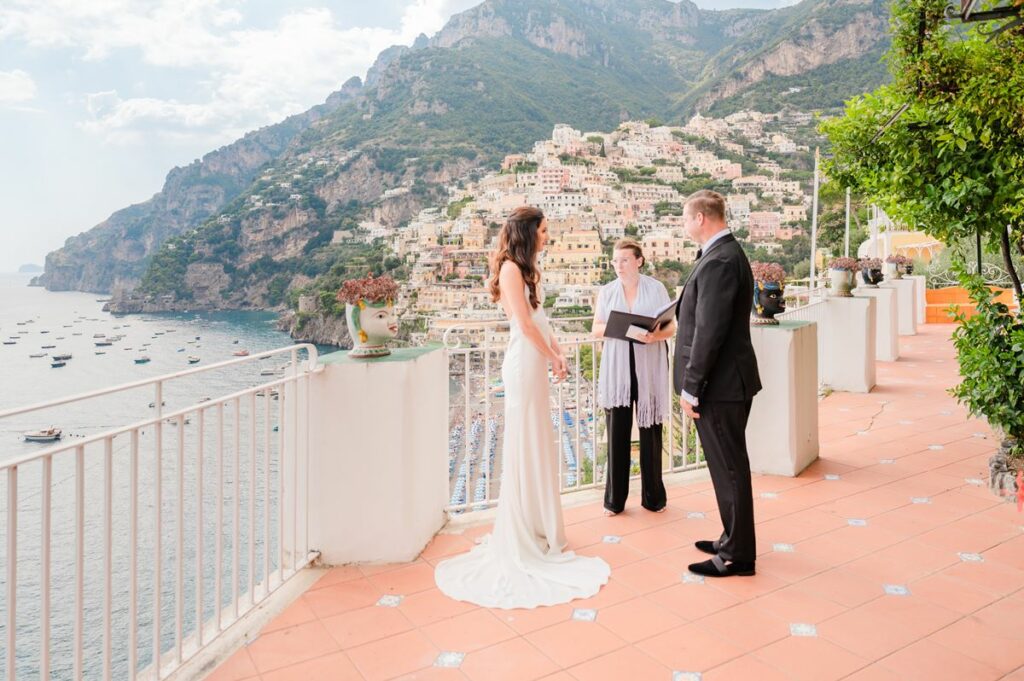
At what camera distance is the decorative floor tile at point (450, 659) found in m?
2.10

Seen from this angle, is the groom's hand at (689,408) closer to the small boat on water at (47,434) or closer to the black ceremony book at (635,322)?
the black ceremony book at (635,322)

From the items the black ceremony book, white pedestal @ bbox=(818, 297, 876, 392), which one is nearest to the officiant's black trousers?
the black ceremony book

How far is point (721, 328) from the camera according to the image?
8.44ft

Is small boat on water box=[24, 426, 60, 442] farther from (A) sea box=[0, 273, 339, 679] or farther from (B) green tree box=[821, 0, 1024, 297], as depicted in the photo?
(B) green tree box=[821, 0, 1024, 297]

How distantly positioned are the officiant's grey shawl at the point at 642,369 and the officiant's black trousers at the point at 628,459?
4cm

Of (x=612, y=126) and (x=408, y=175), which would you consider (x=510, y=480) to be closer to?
(x=408, y=175)

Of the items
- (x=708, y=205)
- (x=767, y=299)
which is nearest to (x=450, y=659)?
(x=708, y=205)

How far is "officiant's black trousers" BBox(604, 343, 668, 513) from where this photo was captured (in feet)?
11.0

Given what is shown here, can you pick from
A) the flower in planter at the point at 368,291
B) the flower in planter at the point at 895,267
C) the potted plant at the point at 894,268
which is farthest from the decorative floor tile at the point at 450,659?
the flower in planter at the point at 895,267

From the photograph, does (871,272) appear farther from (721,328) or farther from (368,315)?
(368,315)

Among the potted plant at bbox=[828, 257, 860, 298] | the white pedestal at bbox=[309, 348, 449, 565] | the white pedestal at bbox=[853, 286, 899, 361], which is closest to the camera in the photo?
the white pedestal at bbox=[309, 348, 449, 565]

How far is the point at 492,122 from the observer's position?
82812 mm

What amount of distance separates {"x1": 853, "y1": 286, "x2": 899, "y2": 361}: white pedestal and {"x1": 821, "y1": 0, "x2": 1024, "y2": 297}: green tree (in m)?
5.54

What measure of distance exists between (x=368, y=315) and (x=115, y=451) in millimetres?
22199
